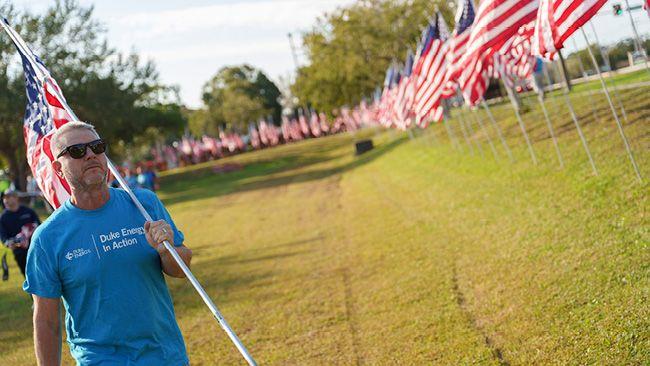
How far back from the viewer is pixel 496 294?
29.4 ft

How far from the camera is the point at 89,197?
172 inches

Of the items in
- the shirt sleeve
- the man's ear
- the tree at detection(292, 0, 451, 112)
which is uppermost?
the tree at detection(292, 0, 451, 112)

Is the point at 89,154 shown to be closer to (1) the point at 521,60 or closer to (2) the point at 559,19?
(2) the point at 559,19

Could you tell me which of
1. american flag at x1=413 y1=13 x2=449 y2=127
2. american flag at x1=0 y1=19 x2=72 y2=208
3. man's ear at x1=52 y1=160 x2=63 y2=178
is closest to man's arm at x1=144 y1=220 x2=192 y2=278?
man's ear at x1=52 y1=160 x2=63 y2=178

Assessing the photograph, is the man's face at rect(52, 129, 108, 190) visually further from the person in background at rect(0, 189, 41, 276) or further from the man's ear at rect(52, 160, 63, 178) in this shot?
the person in background at rect(0, 189, 41, 276)

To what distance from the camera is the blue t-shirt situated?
14.1ft

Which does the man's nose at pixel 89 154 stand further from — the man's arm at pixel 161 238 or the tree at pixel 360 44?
the tree at pixel 360 44

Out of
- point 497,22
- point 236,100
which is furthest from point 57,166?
point 236,100

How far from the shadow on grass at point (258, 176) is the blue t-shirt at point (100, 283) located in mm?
30510

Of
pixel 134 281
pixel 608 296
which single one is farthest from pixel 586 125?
pixel 134 281

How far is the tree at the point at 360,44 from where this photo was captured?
47.1 m

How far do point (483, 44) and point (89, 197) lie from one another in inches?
326

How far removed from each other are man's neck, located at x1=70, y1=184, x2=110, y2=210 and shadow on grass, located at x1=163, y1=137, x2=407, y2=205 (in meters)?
30.5

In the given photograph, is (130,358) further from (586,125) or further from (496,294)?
(586,125)
